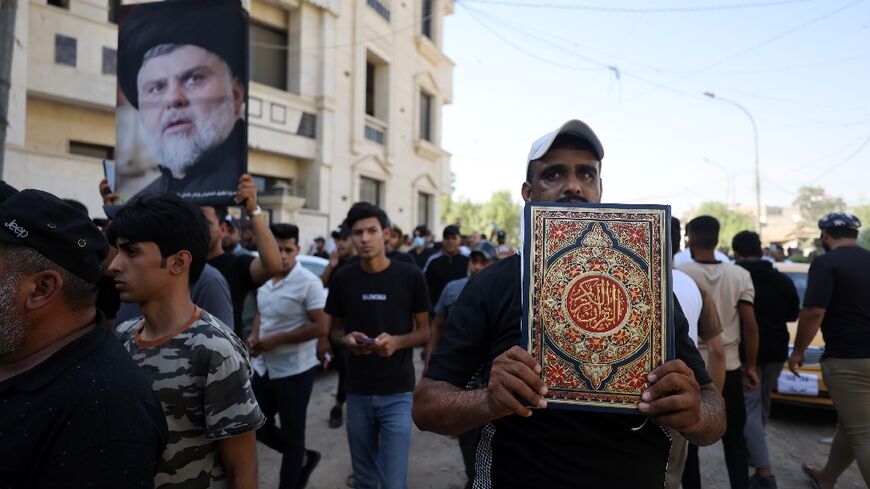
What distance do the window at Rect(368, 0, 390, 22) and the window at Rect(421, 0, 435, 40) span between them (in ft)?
12.8

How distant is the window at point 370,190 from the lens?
819 inches

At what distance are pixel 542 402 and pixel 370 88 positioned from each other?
74.4 feet

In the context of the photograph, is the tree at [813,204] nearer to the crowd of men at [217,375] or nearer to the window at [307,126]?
the window at [307,126]

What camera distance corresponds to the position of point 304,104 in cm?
1803

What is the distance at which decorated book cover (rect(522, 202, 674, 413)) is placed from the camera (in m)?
1.39

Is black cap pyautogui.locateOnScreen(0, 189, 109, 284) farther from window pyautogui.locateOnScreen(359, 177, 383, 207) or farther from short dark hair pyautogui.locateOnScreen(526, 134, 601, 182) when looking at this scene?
window pyautogui.locateOnScreen(359, 177, 383, 207)

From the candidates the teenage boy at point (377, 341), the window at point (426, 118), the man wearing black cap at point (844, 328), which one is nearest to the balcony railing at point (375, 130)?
the window at point (426, 118)

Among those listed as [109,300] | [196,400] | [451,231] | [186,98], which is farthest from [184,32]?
[451,231]

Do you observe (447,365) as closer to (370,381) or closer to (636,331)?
(636,331)

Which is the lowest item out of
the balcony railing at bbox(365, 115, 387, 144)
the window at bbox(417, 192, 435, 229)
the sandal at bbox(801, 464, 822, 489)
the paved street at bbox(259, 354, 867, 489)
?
the paved street at bbox(259, 354, 867, 489)

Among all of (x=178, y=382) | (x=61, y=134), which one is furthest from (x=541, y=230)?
(x=61, y=134)

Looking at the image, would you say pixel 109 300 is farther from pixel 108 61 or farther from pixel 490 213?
pixel 490 213

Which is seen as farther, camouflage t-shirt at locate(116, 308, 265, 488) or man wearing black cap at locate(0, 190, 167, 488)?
camouflage t-shirt at locate(116, 308, 265, 488)

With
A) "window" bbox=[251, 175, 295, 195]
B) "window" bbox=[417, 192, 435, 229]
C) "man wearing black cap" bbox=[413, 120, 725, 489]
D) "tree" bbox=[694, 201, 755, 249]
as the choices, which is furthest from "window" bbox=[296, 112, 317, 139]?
"tree" bbox=[694, 201, 755, 249]
